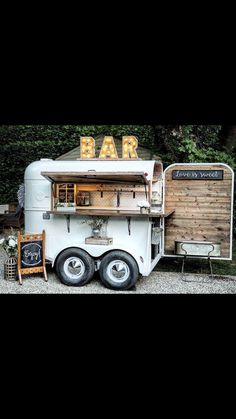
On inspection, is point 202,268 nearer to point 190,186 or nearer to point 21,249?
point 190,186

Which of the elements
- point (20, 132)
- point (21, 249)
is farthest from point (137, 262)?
point (20, 132)

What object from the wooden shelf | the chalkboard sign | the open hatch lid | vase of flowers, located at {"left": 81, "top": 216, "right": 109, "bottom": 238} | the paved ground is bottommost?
the paved ground

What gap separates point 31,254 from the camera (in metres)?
7.64

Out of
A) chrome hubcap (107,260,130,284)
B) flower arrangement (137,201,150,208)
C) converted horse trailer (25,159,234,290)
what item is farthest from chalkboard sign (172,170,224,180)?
chrome hubcap (107,260,130,284)

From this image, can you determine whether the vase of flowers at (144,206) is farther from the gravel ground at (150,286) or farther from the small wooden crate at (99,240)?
the gravel ground at (150,286)

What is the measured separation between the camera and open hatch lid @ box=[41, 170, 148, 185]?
7191 millimetres

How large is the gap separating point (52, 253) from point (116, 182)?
1967 mm

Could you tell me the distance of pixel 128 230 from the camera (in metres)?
7.38

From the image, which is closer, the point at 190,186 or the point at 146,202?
the point at 146,202

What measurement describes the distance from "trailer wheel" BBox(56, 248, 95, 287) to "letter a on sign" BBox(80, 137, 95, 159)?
2.05 meters

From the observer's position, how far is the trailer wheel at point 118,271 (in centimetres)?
716

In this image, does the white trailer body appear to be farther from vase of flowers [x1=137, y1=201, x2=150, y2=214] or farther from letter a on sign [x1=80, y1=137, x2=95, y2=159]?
letter a on sign [x1=80, y1=137, x2=95, y2=159]

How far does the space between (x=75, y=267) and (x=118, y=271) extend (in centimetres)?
89

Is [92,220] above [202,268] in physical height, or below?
above
